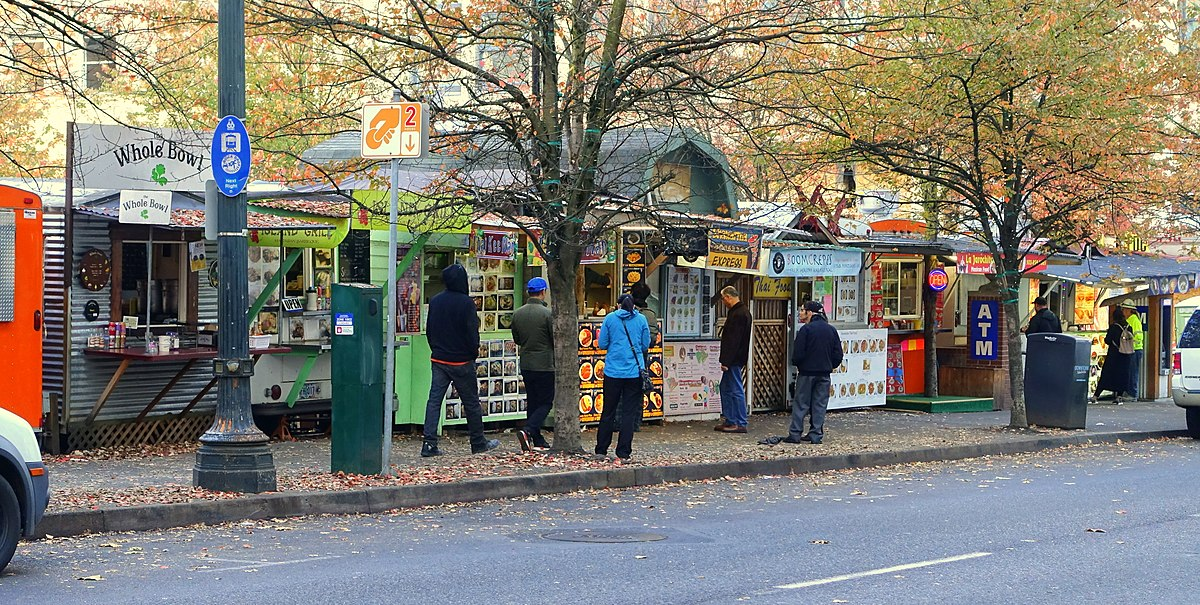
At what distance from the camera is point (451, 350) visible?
14.6m

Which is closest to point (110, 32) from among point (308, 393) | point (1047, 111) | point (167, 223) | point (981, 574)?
point (167, 223)

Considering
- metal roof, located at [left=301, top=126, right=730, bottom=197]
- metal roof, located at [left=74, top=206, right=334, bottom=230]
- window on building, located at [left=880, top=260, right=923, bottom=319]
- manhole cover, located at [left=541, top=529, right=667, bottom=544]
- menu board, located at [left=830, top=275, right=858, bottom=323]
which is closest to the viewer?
manhole cover, located at [left=541, top=529, right=667, bottom=544]

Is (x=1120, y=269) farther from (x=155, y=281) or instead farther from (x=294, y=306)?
(x=155, y=281)

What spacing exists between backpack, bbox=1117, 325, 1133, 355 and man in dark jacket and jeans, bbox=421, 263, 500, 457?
1616 cm

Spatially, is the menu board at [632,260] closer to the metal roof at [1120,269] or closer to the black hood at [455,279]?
the black hood at [455,279]

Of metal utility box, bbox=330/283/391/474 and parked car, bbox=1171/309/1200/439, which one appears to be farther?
parked car, bbox=1171/309/1200/439

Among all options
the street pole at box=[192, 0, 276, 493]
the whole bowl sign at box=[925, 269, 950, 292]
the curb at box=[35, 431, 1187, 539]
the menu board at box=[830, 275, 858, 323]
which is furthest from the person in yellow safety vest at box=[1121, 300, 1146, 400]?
the street pole at box=[192, 0, 276, 493]

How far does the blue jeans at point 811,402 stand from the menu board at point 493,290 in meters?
3.51

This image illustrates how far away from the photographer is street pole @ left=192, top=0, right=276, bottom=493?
11609mm

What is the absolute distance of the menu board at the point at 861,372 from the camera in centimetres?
2277

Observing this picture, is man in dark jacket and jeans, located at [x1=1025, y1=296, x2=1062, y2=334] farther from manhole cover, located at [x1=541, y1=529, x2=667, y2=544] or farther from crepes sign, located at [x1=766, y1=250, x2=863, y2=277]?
manhole cover, located at [x1=541, y1=529, x2=667, y2=544]

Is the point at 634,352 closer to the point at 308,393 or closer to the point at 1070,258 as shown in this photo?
the point at 308,393

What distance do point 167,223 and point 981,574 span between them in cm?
812

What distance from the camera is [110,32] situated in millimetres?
12867
